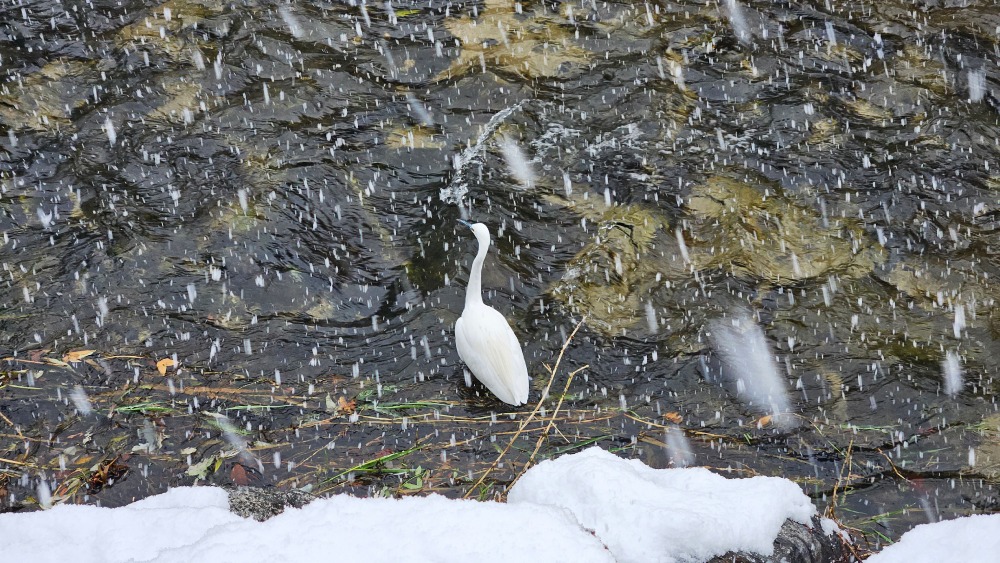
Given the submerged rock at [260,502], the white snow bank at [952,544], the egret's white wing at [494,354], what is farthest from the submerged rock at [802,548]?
the egret's white wing at [494,354]

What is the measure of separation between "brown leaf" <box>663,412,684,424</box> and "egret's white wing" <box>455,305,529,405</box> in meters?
0.93

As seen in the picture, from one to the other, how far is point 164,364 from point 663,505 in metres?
3.70

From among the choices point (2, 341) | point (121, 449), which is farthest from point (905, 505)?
point (2, 341)

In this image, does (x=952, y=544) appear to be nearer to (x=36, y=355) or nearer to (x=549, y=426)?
(x=549, y=426)

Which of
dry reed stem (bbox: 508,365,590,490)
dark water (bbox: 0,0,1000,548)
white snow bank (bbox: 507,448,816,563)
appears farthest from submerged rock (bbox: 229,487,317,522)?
dry reed stem (bbox: 508,365,590,490)

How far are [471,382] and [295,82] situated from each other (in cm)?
369

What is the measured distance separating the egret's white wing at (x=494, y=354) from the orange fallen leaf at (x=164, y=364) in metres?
1.90

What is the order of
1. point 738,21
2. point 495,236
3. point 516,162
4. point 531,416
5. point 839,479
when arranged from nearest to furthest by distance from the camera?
point 839,479 → point 531,416 → point 495,236 → point 516,162 → point 738,21

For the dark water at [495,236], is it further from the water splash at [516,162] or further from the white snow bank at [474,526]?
the white snow bank at [474,526]

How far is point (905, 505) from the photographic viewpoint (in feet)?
14.6

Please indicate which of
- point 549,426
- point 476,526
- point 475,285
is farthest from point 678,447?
point 476,526

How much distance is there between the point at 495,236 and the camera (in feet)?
20.2

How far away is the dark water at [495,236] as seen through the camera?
468 cm

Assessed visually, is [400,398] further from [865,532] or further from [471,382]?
[865,532]
